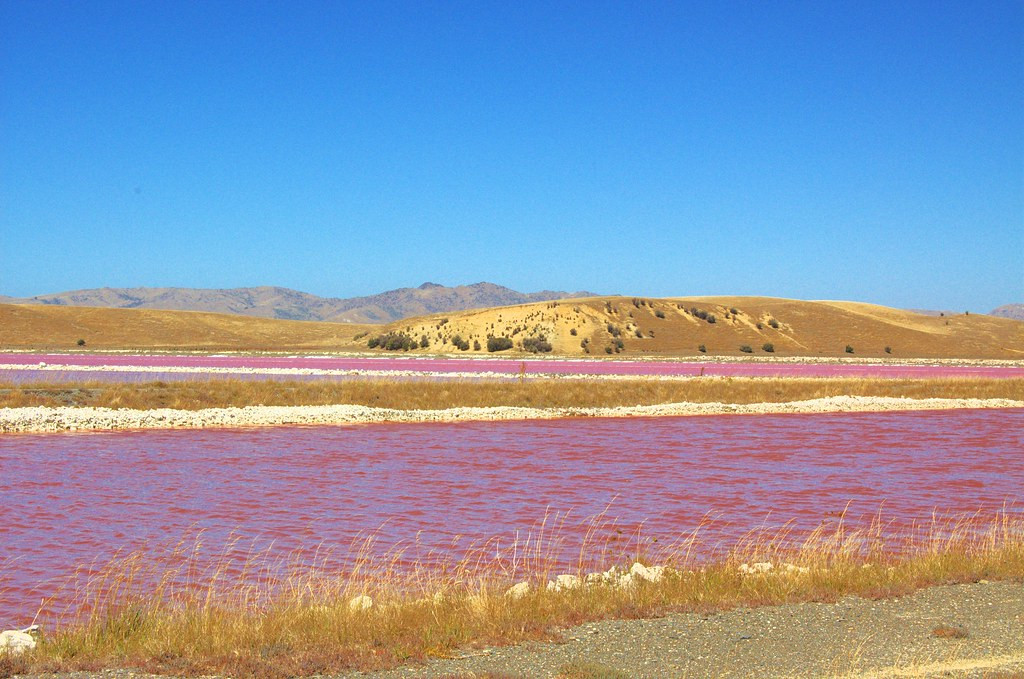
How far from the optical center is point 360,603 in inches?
326

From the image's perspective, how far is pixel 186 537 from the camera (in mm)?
12766

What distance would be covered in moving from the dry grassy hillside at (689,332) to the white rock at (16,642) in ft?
211

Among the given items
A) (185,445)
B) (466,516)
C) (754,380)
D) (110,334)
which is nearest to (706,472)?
(466,516)

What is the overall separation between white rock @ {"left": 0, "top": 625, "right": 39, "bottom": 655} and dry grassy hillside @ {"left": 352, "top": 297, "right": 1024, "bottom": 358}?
64243 millimetres

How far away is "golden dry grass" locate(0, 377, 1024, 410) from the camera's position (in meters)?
28.3

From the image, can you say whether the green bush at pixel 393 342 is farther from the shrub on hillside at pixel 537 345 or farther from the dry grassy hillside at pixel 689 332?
the shrub on hillside at pixel 537 345

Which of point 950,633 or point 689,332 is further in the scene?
point 689,332

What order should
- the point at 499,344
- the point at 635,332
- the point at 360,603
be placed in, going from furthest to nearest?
the point at 635,332 → the point at 499,344 → the point at 360,603

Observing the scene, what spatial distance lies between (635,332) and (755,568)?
2739 inches

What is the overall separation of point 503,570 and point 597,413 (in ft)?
70.6

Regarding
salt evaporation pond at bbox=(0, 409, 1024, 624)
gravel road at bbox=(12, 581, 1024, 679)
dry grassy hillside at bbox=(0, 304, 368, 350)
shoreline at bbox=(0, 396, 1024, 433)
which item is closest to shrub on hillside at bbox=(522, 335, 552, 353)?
dry grassy hillside at bbox=(0, 304, 368, 350)

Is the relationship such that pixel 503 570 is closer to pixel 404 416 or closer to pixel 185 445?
pixel 185 445

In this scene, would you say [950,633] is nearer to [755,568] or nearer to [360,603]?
[755,568]

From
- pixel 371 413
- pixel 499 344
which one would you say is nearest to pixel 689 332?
pixel 499 344
